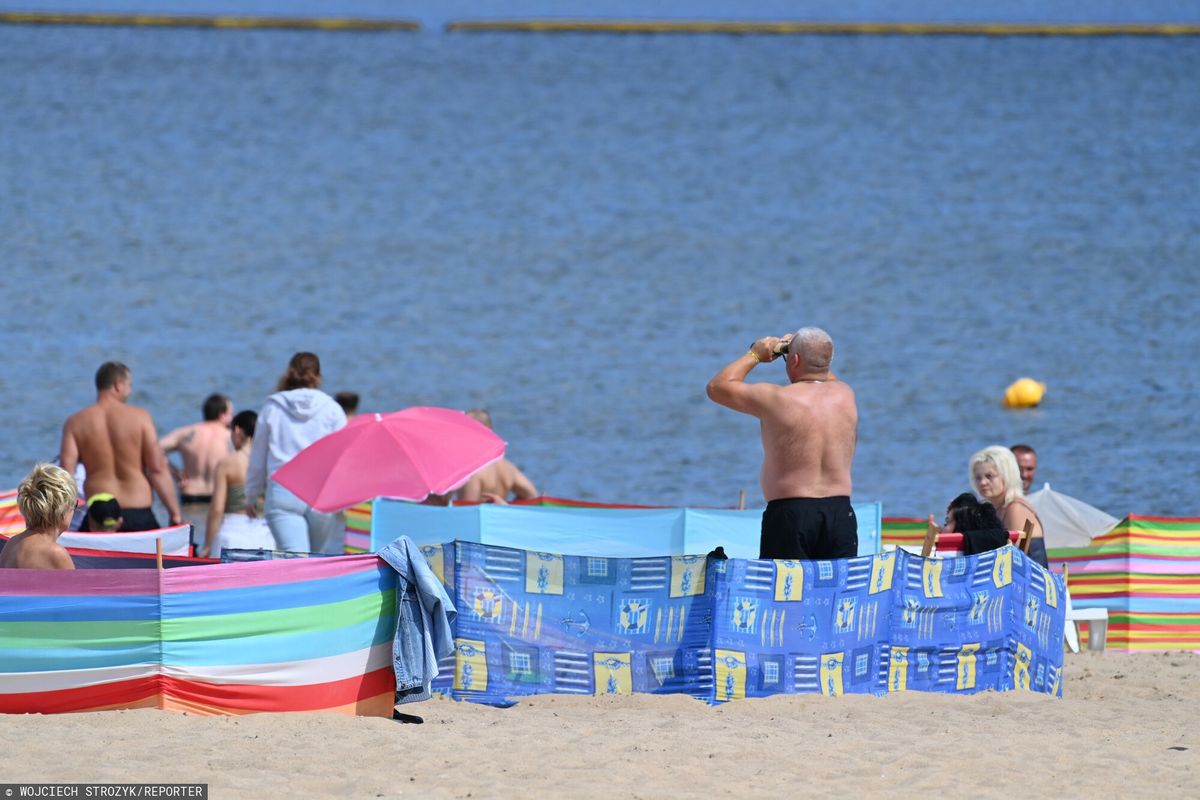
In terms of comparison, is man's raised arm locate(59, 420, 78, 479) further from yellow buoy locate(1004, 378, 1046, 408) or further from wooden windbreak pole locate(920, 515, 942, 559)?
yellow buoy locate(1004, 378, 1046, 408)

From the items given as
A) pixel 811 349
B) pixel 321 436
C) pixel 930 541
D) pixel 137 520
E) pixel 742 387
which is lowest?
pixel 137 520

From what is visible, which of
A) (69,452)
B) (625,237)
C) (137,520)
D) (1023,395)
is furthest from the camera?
(625,237)

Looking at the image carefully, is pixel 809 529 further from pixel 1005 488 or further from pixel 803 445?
pixel 1005 488

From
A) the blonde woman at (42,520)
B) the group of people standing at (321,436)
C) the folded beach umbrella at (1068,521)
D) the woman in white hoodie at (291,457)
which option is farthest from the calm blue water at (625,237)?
the blonde woman at (42,520)

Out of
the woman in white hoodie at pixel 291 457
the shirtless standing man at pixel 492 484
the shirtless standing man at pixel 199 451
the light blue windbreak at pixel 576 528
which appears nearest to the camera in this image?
the light blue windbreak at pixel 576 528

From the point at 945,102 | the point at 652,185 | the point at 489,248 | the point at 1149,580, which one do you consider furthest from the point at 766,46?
the point at 1149,580

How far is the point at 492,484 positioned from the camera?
1021cm

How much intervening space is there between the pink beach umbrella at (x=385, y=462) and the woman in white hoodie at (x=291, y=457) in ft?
1.04

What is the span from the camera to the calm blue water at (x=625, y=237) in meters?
22.8

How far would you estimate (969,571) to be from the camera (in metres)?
7.09

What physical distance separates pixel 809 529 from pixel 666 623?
0.70 meters

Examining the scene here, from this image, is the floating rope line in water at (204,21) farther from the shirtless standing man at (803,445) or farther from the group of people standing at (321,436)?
the shirtless standing man at (803,445)

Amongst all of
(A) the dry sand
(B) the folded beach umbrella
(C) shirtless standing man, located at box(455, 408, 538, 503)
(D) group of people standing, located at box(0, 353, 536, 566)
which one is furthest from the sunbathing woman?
(B) the folded beach umbrella

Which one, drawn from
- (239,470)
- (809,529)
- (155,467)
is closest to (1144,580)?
(809,529)
